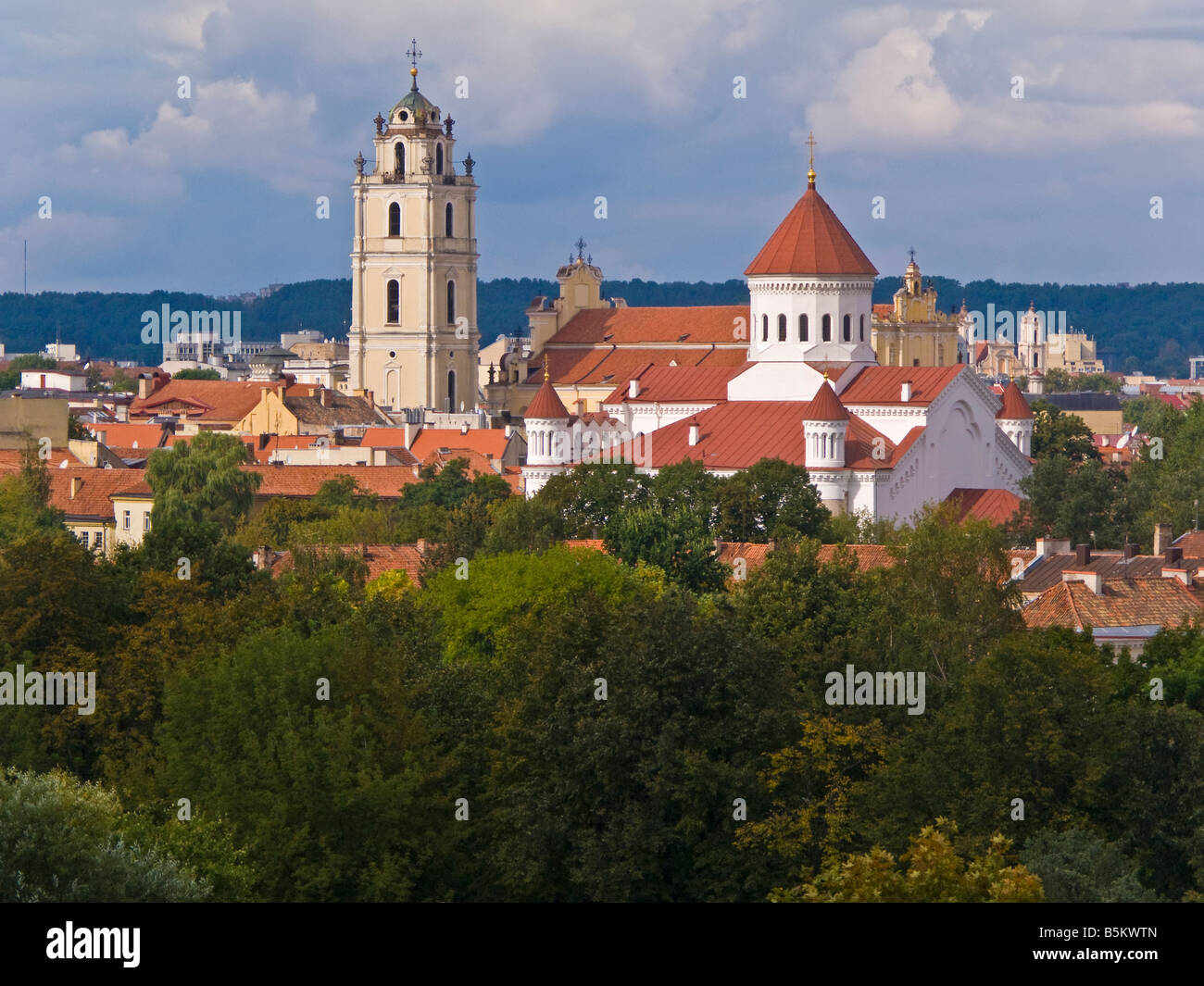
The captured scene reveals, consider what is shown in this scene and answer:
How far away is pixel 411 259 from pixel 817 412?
53.7m

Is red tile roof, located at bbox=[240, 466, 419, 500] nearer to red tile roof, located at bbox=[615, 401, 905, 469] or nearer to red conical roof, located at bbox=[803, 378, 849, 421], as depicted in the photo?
red tile roof, located at bbox=[615, 401, 905, 469]

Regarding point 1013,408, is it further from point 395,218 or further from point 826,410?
point 395,218

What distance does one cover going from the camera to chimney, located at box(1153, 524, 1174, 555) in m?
58.8

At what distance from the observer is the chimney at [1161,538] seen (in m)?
58.8

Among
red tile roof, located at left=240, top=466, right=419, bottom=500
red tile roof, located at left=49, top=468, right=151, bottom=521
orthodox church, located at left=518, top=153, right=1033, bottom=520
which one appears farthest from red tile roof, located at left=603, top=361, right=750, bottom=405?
red tile roof, located at left=49, top=468, right=151, bottom=521

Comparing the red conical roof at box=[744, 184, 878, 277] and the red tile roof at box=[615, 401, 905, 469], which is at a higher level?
the red conical roof at box=[744, 184, 878, 277]

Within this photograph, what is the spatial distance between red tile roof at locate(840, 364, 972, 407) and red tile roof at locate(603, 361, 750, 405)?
4474 mm

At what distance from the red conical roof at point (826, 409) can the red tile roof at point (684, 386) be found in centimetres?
933

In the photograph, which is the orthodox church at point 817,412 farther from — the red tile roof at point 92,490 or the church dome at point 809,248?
the red tile roof at point 92,490

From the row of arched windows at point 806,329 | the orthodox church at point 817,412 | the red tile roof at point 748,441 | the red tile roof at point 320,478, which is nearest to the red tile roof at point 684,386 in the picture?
the orthodox church at point 817,412

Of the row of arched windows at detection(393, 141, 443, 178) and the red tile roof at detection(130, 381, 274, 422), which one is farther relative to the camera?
the row of arched windows at detection(393, 141, 443, 178)
